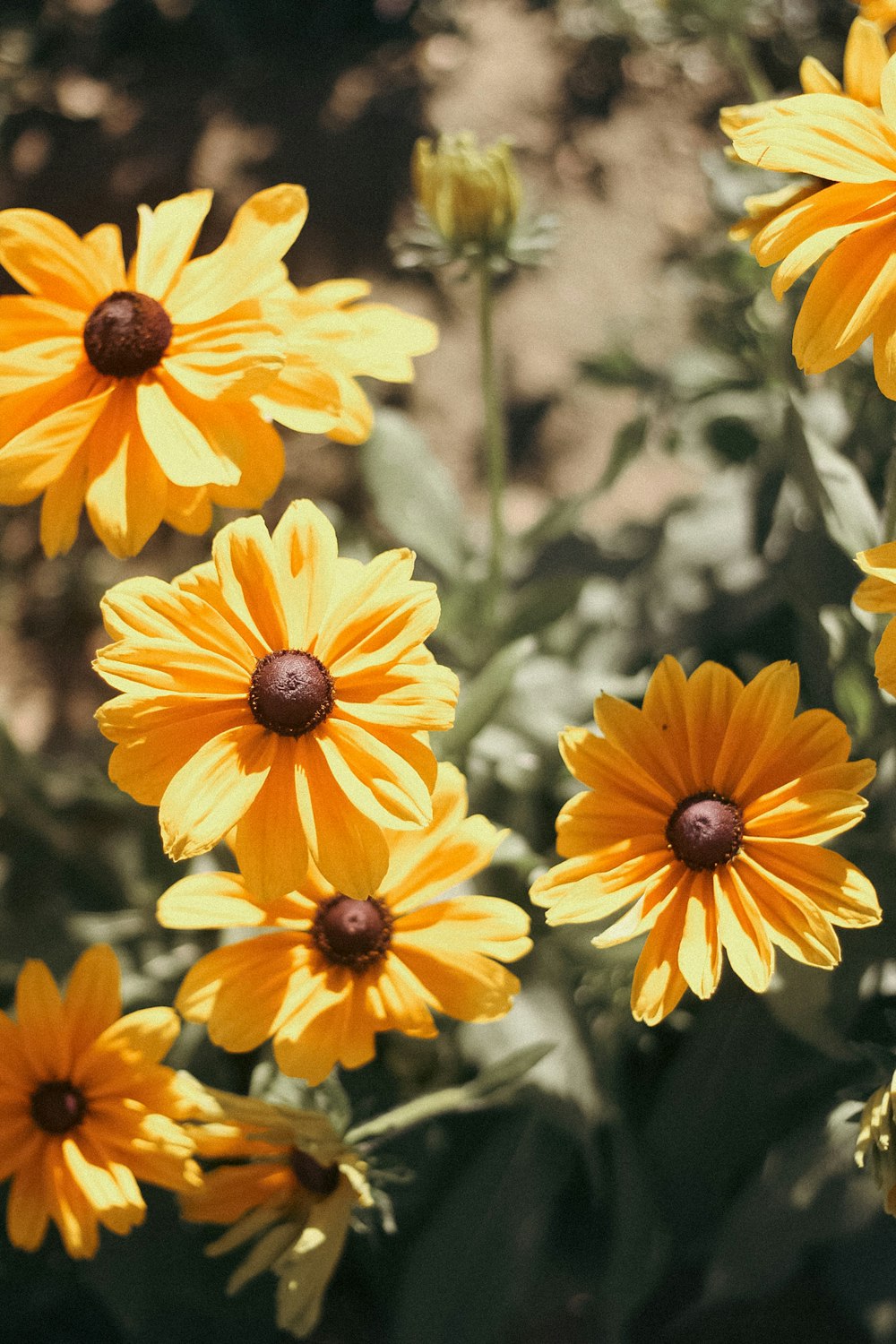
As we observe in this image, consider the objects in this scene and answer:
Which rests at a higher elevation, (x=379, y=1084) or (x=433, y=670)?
(x=433, y=670)

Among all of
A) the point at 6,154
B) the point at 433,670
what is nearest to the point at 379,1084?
the point at 433,670

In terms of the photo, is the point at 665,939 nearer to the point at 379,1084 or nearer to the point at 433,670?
the point at 433,670

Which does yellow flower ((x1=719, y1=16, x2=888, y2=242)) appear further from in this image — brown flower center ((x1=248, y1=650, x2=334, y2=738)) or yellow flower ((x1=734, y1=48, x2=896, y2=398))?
brown flower center ((x1=248, y1=650, x2=334, y2=738))

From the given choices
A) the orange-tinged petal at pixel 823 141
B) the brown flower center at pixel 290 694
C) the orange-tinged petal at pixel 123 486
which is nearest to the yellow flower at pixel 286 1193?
the brown flower center at pixel 290 694

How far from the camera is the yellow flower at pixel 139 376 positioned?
0.99 m

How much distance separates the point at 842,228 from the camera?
0.90 metres

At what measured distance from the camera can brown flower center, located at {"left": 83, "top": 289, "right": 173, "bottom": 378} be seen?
1.02 meters

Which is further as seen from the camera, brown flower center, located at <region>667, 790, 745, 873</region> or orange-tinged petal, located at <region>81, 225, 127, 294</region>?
orange-tinged petal, located at <region>81, 225, 127, 294</region>

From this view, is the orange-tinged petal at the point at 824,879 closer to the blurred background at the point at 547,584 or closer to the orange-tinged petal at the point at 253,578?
the blurred background at the point at 547,584

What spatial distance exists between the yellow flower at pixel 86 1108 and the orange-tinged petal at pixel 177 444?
468 millimetres

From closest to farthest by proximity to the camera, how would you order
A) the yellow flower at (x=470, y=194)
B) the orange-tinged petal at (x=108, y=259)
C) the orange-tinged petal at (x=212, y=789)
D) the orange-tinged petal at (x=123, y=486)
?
the orange-tinged petal at (x=212, y=789)
the orange-tinged petal at (x=123, y=486)
the orange-tinged petal at (x=108, y=259)
the yellow flower at (x=470, y=194)

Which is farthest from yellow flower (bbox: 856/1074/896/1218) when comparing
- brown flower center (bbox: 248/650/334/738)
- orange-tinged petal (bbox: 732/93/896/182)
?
orange-tinged petal (bbox: 732/93/896/182)

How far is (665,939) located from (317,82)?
2159mm

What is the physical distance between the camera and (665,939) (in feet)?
3.14
